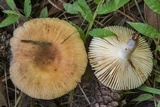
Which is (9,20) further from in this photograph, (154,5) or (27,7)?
(154,5)

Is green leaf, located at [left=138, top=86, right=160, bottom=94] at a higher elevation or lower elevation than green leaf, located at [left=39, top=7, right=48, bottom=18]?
lower

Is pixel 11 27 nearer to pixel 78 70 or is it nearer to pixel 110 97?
pixel 78 70

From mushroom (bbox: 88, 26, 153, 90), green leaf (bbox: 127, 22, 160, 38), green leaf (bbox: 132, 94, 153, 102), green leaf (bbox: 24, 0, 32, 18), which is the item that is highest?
green leaf (bbox: 24, 0, 32, 18)

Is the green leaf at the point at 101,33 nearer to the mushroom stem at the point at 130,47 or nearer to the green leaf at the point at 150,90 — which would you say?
the mushroom stem at the point at 130,47

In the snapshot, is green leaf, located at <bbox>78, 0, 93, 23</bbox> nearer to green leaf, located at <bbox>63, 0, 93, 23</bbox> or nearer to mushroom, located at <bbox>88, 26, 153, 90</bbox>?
green leaf, located at <bbox>63, 0, 93, 23</bbox>

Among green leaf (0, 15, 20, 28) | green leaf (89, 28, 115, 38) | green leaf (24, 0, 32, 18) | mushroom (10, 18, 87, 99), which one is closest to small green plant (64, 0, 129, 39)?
green leaf (89, 28, 115, 38)

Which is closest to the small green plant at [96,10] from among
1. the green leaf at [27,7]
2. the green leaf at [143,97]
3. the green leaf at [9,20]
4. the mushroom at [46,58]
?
the mushroom at [46,58]

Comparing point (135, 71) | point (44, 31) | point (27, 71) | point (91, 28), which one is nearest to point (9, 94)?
point (27, 71)
